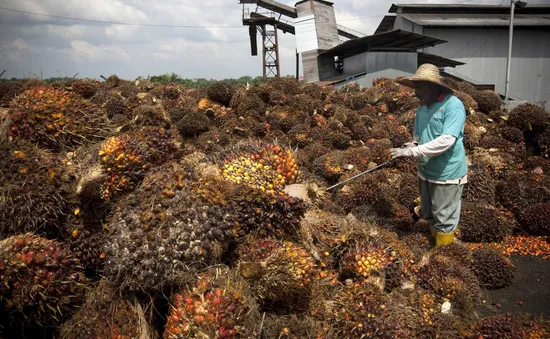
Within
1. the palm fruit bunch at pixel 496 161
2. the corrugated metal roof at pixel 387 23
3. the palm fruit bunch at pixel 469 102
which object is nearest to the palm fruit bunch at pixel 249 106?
the palm fruit bunch at pixel 496 161

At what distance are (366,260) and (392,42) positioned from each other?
2124 centimetres

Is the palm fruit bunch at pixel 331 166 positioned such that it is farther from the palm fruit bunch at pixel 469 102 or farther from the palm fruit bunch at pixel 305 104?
the palm fruit bunch at pixel 469 102

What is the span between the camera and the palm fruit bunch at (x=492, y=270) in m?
4.50

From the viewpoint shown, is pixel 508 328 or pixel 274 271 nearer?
pixel 274 271

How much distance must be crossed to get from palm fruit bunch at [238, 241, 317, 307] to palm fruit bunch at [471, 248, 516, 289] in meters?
2.94

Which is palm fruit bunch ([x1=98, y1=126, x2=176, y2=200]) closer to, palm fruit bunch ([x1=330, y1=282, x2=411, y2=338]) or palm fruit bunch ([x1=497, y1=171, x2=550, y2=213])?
palm fruit bunch ([x1=330, y1=282, x2=411, y2=338])

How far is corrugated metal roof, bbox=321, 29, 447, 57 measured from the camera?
64.2ft

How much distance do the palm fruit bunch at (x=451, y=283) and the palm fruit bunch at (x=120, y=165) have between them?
9.49ft

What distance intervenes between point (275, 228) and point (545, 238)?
5.49 m

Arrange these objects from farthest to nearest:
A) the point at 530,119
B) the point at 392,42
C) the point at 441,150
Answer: the point at 392,42, the point at 530,119, the point at 441,150

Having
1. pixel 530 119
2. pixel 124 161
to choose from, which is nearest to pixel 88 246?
pixel 124 161

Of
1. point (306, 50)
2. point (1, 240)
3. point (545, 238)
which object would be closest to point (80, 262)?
point (1, 240)

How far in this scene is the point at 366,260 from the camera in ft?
A: 10.8

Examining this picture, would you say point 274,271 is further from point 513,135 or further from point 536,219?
point 513,135
